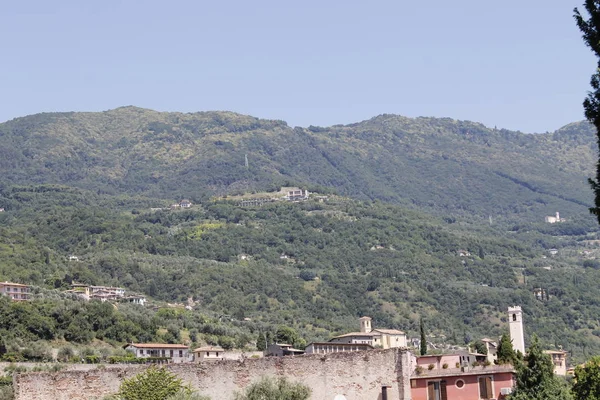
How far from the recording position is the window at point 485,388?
46094 millimetres

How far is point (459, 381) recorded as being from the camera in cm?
4578

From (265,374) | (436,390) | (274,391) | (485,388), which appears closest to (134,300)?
(485,388)

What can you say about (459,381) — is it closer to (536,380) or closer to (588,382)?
(536,380)

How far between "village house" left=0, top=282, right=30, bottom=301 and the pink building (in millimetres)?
80687

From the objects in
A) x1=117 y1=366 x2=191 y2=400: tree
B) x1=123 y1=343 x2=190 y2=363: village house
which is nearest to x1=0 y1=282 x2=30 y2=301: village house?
x1=123 y1=343 x2=190 y2=363: village house

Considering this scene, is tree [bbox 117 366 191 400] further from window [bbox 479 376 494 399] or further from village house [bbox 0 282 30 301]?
village house [bbox 0 282 30 301]

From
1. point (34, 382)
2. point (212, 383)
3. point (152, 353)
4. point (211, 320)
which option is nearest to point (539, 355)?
point (212, 383)

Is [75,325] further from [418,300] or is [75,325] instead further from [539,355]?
[418,300]

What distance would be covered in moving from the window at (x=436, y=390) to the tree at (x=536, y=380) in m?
2.71

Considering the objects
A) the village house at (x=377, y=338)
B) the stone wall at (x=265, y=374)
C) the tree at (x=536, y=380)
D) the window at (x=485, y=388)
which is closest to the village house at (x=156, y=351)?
the village house at (x=377, y=338)

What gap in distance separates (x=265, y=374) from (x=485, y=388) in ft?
35.1

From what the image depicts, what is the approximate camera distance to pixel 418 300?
18638 centimetres

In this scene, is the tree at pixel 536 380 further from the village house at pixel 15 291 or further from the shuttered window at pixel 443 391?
the village house at pixel 15 291

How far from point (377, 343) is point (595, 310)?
10311 cm
